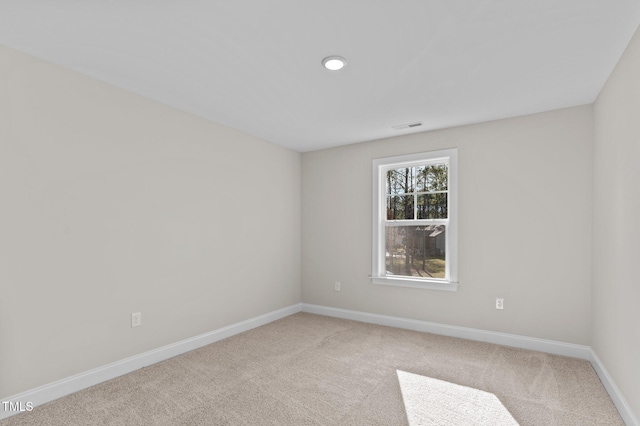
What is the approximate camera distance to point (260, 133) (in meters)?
4.11

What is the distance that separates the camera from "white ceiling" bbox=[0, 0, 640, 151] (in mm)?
1795

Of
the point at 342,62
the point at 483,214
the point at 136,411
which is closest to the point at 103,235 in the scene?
the point at 136,411

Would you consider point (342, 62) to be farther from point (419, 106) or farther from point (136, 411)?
point (136, 411)

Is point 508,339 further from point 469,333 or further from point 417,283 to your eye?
point 417,283

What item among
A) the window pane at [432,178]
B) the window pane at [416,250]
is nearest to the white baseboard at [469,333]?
the window pane at [416,250]

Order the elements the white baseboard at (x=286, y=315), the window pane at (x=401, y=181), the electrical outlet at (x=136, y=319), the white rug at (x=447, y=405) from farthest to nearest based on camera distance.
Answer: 1. the window pane at (x=401, y=181)
2. the electrical outlet at (x=136, y=319)
3. the white baseboard at (x=286, y=315)
4. the white rug at (x=447, y=405)

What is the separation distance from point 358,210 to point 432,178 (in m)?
1.04

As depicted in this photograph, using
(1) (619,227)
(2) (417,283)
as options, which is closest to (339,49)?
(1) (619,227)

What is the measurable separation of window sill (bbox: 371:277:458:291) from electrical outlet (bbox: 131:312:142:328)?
2683mm

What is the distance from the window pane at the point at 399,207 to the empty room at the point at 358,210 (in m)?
0.03

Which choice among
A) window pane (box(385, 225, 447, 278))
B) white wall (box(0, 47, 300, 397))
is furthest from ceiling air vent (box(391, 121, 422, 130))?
white wall (box(0, 47, 300, 397))

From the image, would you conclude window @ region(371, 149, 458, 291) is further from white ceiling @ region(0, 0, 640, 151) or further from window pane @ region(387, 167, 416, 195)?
white ceiling @ region(0, 0, 640, 151)

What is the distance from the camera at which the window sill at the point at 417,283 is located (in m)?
3.80

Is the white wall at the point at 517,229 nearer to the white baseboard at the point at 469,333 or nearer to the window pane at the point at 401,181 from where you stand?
the white baseboard at the point at 469,333
